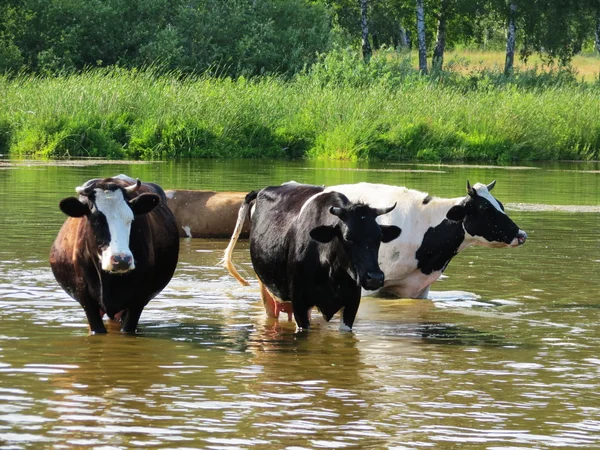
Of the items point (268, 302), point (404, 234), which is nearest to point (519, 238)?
point (404, 234)

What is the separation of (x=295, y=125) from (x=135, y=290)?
87.4ft

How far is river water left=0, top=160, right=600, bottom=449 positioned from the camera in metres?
6.69

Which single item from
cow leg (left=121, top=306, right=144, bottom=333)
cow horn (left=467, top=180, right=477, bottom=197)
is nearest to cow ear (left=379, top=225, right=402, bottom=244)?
cow leg (left=121, top=306, right=144, bottom=333)

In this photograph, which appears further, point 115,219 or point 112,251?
point 115,219

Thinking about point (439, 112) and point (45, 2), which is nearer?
point (439, 112)

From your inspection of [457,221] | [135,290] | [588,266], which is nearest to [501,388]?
[135,290]

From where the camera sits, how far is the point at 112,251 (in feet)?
28.8

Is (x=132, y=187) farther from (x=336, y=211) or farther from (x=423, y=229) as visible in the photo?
(x=423, y=229)

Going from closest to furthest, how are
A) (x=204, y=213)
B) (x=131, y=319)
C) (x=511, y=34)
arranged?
(x=131, y=319), (x=204, y=213), (x=511, y=34)

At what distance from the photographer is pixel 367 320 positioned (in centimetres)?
1070

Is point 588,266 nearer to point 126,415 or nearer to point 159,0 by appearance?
point 126,415

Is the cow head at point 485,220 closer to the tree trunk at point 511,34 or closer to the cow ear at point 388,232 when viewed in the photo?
the cow ear at point 388,232

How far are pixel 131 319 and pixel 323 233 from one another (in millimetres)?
1516

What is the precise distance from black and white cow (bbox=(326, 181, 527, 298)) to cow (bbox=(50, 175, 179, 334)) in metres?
2.63
